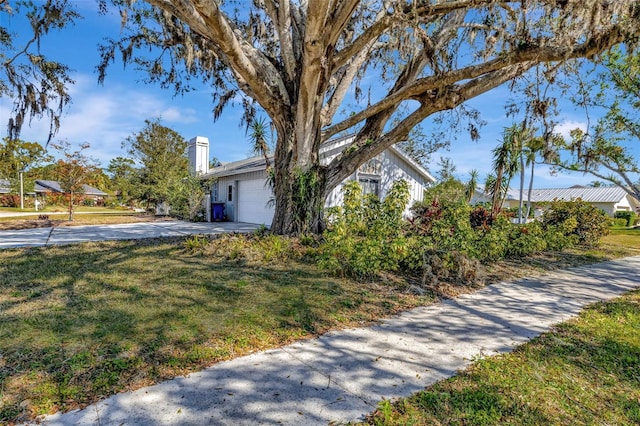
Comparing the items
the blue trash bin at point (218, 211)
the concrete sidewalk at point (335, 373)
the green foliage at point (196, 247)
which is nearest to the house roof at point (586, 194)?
the blue trash bin at point (218, 211)

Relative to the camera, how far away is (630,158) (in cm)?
1769

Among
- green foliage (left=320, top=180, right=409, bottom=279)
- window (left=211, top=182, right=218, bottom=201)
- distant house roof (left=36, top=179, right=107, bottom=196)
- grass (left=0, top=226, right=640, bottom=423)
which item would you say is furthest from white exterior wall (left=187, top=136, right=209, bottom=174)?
distant house roof (left=36, top=179, right=107, bottom=196)

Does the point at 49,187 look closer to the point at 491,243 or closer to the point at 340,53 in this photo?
the point at 340,53

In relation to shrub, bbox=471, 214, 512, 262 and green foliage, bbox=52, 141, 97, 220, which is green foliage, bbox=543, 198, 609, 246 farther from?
green foliage, bbox=52, 141, 97, 220

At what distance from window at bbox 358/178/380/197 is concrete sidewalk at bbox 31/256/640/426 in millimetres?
9422

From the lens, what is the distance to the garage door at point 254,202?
13906 millimetres

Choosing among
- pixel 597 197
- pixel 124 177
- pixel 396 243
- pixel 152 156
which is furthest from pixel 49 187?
pixel 597 197

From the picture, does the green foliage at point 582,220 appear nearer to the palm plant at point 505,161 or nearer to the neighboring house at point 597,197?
the palm plant at point 505,161

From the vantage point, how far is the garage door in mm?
13906

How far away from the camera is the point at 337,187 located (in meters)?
13.0

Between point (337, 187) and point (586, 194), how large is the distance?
133 ft

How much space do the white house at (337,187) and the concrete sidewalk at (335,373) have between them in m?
8.98

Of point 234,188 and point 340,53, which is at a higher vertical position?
point 340,53

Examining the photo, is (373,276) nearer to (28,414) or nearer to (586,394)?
(586,394)
